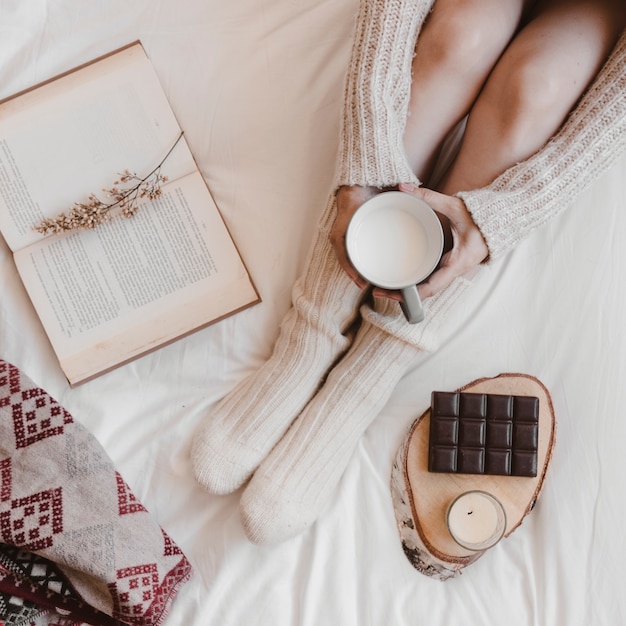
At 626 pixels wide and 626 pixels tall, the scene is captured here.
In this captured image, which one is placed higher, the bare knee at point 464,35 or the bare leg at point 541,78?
the bare knee at point 464,35

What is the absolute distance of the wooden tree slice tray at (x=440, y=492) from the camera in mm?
738

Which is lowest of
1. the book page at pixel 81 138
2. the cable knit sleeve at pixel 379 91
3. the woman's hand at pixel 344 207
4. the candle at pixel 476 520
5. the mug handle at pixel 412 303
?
the candle at pixel 476 520

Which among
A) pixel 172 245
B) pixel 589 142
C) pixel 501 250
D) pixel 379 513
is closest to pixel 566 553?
pixel 379 513

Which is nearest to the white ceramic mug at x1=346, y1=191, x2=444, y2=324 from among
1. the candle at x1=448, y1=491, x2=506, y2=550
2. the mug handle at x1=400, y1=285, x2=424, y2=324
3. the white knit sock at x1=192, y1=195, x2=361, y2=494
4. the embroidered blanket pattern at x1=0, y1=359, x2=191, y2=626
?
the mug handle at x1=400, y1=285, x2=424, y2=324

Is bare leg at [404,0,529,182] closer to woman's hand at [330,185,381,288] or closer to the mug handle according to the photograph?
woman's hand at [330,185,381,288]

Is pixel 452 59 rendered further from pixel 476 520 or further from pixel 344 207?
pixel 476 520

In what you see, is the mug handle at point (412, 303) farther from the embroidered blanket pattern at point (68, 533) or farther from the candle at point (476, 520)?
the embroidered blanket pattern at point (68, 533)

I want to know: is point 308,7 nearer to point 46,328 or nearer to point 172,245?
point 172,245

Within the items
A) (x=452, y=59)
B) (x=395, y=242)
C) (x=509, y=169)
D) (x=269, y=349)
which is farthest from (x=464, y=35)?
(x=269, y=349)

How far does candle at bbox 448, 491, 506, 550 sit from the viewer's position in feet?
2.32

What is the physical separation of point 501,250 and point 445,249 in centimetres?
7

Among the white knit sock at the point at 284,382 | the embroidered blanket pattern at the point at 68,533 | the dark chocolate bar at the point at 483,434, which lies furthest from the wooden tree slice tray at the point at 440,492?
the embroidered blanket pattern at the point at 68,533

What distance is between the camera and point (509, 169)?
2.34 feet

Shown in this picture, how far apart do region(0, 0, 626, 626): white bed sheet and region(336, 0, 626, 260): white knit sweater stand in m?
0.14
